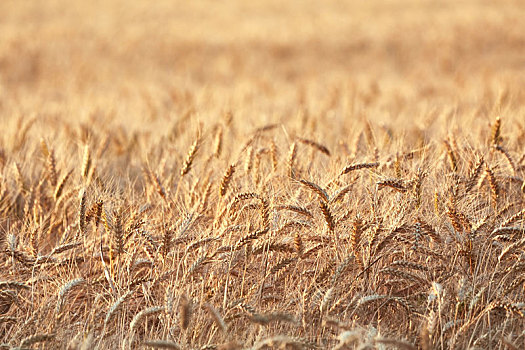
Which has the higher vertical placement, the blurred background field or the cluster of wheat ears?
the blurred background field

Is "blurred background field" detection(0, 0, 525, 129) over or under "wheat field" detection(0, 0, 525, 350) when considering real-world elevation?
over

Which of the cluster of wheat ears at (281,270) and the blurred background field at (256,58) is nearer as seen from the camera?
the cluster of wheat ears at (281,270)

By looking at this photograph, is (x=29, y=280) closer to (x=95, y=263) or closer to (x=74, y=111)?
(x=95, y=263)

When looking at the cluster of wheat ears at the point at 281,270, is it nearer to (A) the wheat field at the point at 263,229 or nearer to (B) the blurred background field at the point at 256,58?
(A) the wheat field at the point at 263,229

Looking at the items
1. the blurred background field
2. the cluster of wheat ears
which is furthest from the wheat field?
the blurred background field

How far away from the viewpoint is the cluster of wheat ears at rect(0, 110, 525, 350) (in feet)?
5.91

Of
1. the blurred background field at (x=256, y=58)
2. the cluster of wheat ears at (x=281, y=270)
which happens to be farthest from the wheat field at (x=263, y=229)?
the blurred background field at (x=256, y=58)

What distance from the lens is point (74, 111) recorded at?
522 centimetres

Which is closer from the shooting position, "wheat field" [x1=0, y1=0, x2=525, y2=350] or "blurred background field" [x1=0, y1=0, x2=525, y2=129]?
"wheat field" [x1=0, y1=0, x2=525, y2=350]

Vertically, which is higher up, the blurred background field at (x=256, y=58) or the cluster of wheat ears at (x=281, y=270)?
the blurred background field at (x=256, y=58)

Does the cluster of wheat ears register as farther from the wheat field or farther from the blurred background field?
the blurred background field

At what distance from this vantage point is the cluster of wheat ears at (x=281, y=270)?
1801 mm

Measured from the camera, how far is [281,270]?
2.01 meters

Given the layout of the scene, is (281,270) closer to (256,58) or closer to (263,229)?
(263,229)
